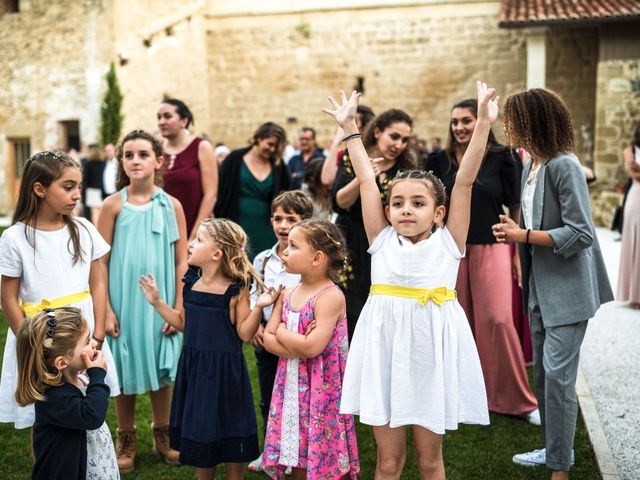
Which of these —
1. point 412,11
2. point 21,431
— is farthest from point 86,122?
point 21,431

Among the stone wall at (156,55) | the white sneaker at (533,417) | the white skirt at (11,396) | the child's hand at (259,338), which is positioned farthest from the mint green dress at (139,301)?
the stone wall at (156,55)

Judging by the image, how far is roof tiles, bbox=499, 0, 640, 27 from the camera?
16844mm

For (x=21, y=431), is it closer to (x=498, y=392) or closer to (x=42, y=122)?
(x=498, y=392)

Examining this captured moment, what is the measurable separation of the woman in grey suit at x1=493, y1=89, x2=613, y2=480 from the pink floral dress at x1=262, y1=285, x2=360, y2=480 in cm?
100

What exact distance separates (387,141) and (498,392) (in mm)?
1911

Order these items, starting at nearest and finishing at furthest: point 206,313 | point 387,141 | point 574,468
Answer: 1. point 206,313
2. point 574,468
3. point 387,141

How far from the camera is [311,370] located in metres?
3.49

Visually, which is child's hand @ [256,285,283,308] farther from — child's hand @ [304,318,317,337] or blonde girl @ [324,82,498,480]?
blonde girl @ [324,82,498,480]

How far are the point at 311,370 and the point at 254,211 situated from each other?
267 cm

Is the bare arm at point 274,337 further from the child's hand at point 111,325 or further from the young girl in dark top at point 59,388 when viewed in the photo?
the child's hand at point 111,325

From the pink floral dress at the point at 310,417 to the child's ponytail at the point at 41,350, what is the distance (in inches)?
39.5

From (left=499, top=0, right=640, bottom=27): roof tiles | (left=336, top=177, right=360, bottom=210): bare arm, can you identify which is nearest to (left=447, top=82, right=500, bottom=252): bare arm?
(left=336, top=177, right=360, bottom=210): bare arm

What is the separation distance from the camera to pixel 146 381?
4172 millimetres

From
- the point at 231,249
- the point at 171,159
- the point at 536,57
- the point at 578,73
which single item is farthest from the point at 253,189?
the point at 578,73
